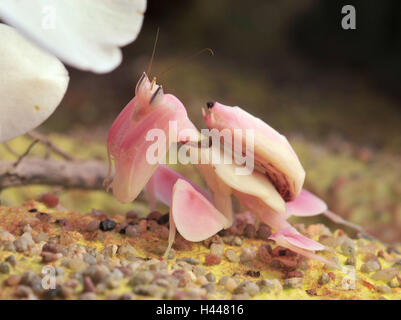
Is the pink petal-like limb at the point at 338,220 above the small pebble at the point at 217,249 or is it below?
below

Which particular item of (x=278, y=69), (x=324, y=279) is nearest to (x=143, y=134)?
(x=324, y=279)

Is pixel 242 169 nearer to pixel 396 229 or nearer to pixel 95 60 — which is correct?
pixel 95 60

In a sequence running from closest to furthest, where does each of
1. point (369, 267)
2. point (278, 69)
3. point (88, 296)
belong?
point (88, 296) → point (369, 267) → point (278, 69)

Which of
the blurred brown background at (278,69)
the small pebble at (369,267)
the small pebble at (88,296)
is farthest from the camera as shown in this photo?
the blurred brown background at (278,69)

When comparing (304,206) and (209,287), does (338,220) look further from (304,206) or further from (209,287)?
(209,287)

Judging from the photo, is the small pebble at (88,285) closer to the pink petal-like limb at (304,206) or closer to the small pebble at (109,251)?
the small pebble at (109,251)

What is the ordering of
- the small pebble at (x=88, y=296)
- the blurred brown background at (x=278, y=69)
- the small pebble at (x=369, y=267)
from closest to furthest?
Result: the small pebble at (x=88, y=296)
the small pebble at (x=369, y=267)
the blurred brown background at (x=278, y=69)

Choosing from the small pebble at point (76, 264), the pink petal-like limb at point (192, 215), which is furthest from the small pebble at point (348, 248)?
the small pebble at point (76, 264)

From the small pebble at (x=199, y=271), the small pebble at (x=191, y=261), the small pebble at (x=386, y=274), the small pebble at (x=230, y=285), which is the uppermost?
the small pebble at (x=191, y=261)
